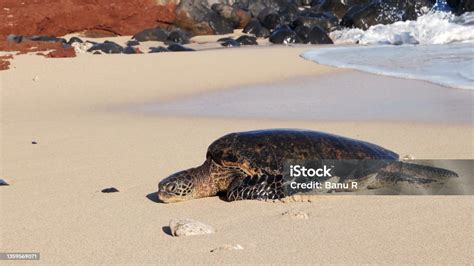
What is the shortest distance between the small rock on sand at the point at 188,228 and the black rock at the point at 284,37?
19170 millimetres

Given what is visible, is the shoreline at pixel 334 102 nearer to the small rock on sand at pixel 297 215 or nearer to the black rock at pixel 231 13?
the small rock on sand at pixel 297 215

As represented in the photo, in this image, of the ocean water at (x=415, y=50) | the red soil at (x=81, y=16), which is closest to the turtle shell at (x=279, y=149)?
the ocean water at (x=415, y=50)

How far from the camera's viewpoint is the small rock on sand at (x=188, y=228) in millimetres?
4707

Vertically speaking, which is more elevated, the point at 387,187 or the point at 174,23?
the point at 387,187

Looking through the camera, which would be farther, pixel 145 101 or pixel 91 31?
pixel 91 31

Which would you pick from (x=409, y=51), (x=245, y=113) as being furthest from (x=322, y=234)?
(x=409, y=51)

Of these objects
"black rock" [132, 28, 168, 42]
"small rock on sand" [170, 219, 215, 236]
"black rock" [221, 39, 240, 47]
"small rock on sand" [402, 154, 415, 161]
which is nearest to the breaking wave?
"black rock" [221, 39, 240, 47]

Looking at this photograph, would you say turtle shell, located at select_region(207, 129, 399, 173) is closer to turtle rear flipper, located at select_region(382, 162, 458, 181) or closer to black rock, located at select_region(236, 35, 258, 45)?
turtle rear flipper, located at select_region(382, 162, 458, 181)

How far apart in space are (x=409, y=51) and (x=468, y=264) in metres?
15.6

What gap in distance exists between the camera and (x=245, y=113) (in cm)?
1027

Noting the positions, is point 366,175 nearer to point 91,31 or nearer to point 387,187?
point 387,187

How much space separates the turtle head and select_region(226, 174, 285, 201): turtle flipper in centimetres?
23

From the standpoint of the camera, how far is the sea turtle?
5645 millimetres

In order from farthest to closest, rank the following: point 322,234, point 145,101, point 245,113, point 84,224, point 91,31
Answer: point 91,31
point 145,101
point 245,113
point 84,224
point 322,234
